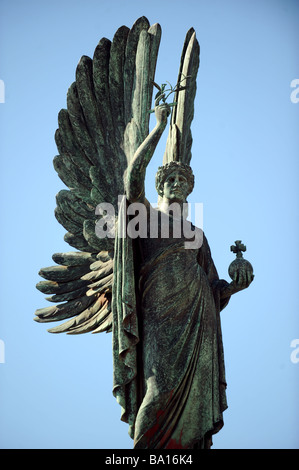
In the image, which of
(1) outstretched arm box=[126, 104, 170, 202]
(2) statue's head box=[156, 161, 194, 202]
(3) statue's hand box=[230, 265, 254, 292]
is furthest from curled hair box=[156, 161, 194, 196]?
(3) statue's hand box=[230, 265, 254, 292]

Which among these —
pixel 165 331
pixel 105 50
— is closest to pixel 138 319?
pixel 165 331

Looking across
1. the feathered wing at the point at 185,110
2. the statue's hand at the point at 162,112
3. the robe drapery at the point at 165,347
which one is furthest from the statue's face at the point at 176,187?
the feathered wing at the point at 185,110

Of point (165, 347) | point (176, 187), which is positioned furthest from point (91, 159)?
point (165, 347)

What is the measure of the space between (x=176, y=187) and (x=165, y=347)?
80.3 inches

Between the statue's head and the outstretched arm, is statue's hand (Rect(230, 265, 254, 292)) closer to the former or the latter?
the statue's head

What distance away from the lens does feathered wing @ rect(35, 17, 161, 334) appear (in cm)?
1220

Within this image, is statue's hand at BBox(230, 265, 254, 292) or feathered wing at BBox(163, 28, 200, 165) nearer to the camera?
statue's hand at BBox(230, 265, 254, 292)

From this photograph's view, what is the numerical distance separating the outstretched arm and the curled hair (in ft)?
2.46

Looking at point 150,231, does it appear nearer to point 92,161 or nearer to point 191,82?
point 92,161

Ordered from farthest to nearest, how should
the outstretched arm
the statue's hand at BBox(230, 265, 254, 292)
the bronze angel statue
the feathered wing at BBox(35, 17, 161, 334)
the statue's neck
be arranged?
1. the feathered wing at BBox(35, 17, 161, 334)
2. the statue's neck
3. the statue's hand at BBox(230, 265, 254, 292)
4. the outstretched arm
5. the bronze angel statue

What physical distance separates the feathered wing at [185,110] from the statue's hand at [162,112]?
5.56 feet

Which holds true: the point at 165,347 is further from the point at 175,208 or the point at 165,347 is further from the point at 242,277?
the point at 175,208

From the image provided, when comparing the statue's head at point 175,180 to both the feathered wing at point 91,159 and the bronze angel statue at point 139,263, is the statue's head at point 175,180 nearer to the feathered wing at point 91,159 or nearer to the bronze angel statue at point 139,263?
the bronze angel statue at point 139,263

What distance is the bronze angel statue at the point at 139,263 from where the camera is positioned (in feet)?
35.9
